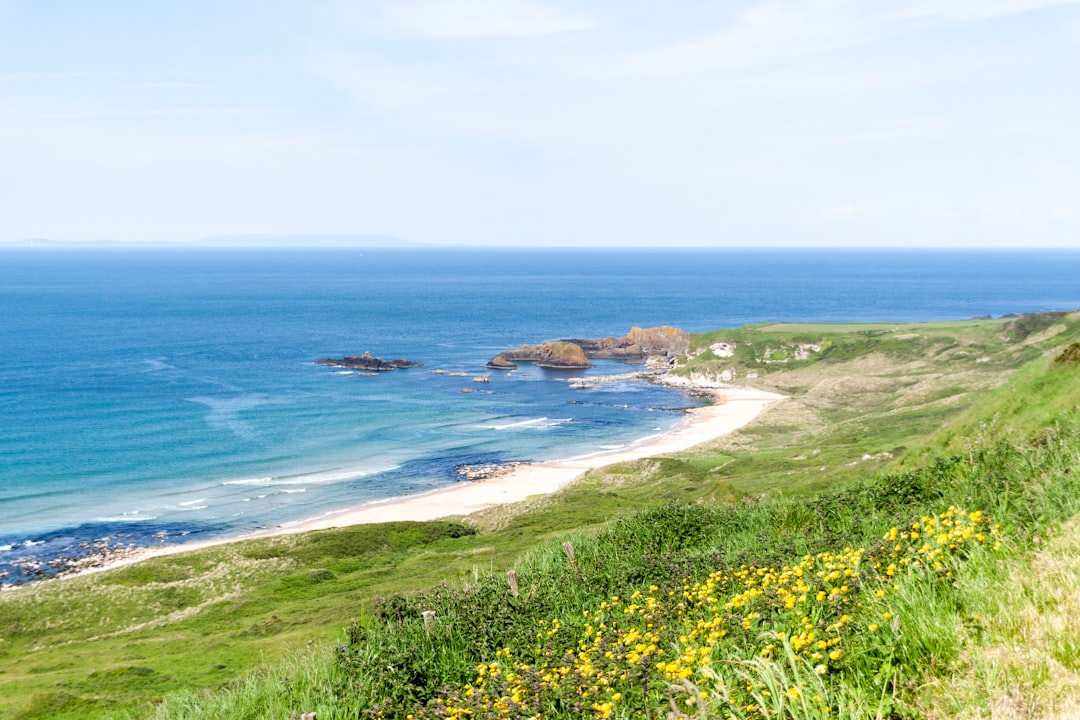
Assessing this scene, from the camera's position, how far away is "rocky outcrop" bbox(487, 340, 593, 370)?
13612 centimetres

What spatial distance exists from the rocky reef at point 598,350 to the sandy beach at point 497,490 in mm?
42673

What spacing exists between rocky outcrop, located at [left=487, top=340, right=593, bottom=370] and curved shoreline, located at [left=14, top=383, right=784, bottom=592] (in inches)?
1612

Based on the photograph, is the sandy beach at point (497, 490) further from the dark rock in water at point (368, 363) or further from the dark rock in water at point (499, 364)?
the dark rock in water at point (368, 363)

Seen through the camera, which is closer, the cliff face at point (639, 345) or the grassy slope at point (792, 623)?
the grassy slope at point (792, 623)

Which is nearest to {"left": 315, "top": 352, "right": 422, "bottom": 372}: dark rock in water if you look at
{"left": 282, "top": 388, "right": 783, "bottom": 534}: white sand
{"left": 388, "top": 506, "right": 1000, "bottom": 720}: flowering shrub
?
{"left": 282, "top": 388, "right": 783, "bottom": 534}: white sand

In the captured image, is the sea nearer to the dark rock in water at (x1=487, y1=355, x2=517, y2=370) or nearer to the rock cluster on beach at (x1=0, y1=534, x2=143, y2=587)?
the rock cluster on beach at (x1=0, y1=534, x2=143, y2=587)

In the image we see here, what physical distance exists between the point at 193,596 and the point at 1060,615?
151 ft

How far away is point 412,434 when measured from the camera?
91.1m

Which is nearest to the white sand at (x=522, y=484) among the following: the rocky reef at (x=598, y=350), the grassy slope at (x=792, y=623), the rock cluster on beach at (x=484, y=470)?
the rock cluster on beach at (x=484, y=470)

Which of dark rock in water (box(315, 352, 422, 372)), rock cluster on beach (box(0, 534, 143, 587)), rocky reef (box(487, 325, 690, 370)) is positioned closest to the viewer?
rock cluster on beach (box(0, 534, 143, 587))

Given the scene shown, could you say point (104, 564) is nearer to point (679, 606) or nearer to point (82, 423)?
point (82, 423)

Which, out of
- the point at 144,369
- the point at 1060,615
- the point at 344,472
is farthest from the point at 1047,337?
the point at 144,369

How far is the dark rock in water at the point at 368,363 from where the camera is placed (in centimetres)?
13175

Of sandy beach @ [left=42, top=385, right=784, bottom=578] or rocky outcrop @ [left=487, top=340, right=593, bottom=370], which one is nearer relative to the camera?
sandy beach @ [left=42, top=385, right=784, bottom=578]
